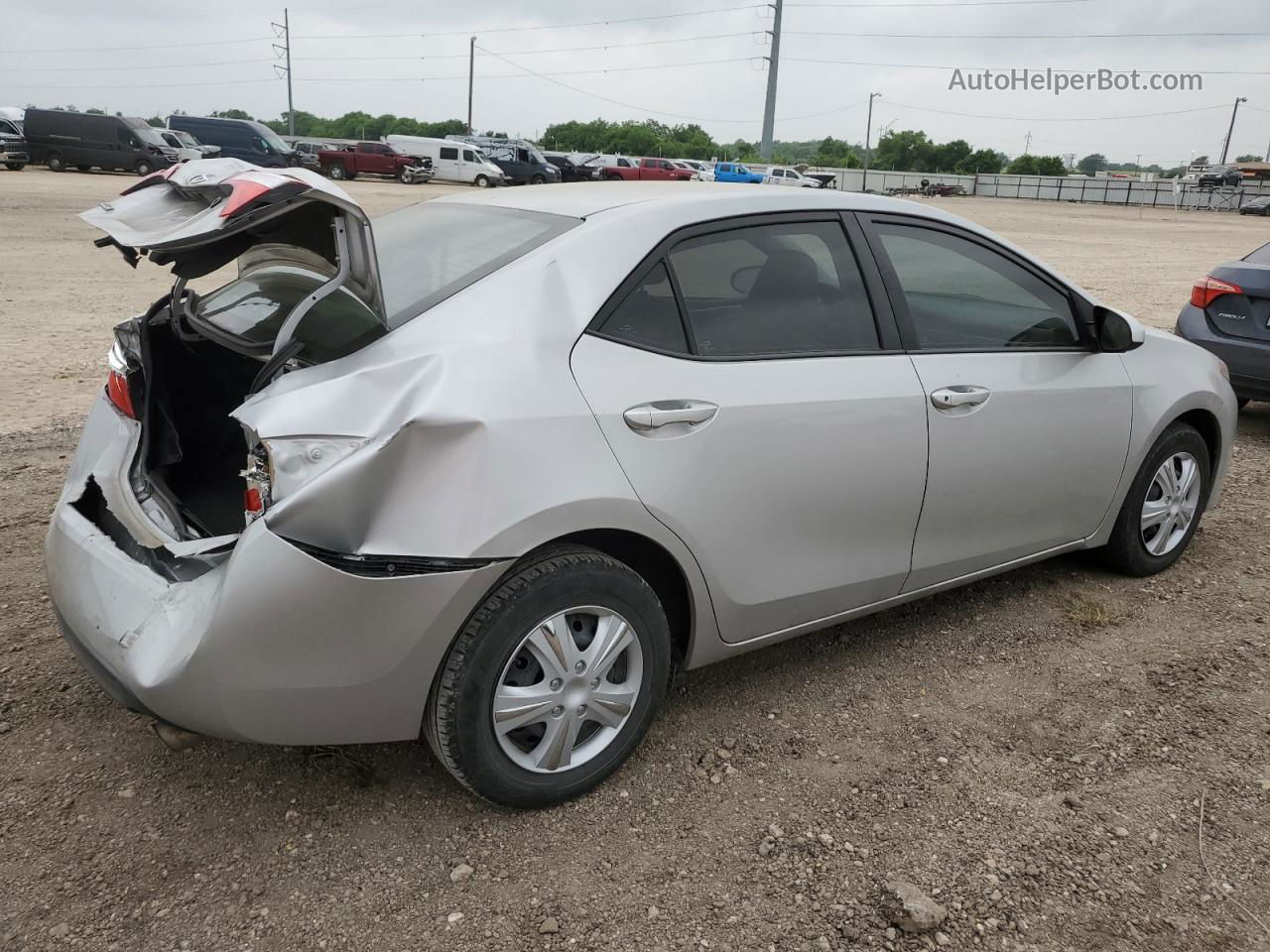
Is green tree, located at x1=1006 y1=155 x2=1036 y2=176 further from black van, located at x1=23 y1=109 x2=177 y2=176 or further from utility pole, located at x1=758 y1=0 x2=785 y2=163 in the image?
black van, located at x1=23 y1=109 x2=177 y2=176

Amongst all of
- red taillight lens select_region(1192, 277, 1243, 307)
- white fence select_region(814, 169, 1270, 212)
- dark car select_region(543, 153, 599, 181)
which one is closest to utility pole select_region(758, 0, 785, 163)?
white fence select_region(814, 169, 1270, 212)

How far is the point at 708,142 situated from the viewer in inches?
4250

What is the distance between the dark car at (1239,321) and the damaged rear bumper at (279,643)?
19.7 ft

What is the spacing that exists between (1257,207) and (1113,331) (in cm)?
6155

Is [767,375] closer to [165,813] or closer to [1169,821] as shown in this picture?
[1169,821]

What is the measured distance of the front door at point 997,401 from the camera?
3338 millimetres

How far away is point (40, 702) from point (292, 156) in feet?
128

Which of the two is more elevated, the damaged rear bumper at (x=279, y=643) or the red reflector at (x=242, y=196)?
the red reflector at (x=242, y=196)

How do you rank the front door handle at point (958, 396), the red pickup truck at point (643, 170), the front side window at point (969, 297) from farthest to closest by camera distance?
the red pickup truck at point (643, 170)
the front side window at point (969, 297)
the front door handle at point (958, 396)

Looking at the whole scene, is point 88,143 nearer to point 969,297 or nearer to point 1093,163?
point 969,297

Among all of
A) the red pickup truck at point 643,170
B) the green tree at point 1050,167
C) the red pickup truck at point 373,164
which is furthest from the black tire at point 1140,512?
the green tree at point 1050,167

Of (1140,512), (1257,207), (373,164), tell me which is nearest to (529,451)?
(1140,512)

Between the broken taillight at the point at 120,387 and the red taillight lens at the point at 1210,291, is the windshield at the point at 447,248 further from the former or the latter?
the red taillight lens at the point at 1210,291

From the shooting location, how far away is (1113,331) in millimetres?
3777
